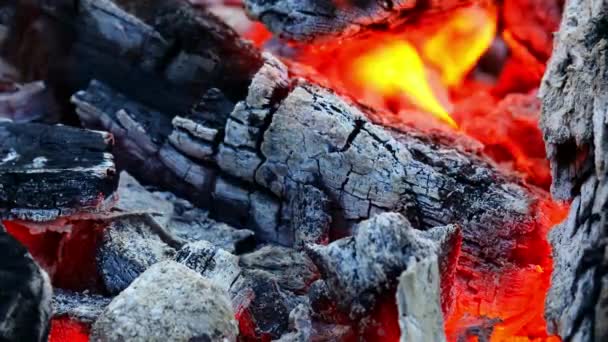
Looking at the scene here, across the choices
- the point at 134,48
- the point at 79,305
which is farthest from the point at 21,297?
the point at 134,48

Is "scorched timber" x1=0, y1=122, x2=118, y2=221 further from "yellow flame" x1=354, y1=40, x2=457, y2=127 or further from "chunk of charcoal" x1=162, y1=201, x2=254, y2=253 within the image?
"yellow flame" x1=354, y1=40, x2=457, y2=127

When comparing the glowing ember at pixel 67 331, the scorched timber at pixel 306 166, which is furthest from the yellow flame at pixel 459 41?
the glowing ember at pixel 67 331

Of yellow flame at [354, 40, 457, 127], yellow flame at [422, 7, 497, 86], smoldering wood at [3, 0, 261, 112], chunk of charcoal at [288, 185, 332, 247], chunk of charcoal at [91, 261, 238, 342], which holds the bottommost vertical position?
chunk of charcoal at [91, 261, 238, 342]

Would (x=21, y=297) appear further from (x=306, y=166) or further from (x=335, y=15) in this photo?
(x=335, y=15)

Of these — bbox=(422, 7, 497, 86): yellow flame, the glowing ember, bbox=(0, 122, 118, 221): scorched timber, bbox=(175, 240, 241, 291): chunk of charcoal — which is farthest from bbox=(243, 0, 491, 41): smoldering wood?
the glowing ember

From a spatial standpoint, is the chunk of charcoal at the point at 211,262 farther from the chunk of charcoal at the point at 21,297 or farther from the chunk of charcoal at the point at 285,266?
the chunk of charcoal at the point at 21,297

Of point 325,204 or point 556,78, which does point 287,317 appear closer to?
point 325,204
